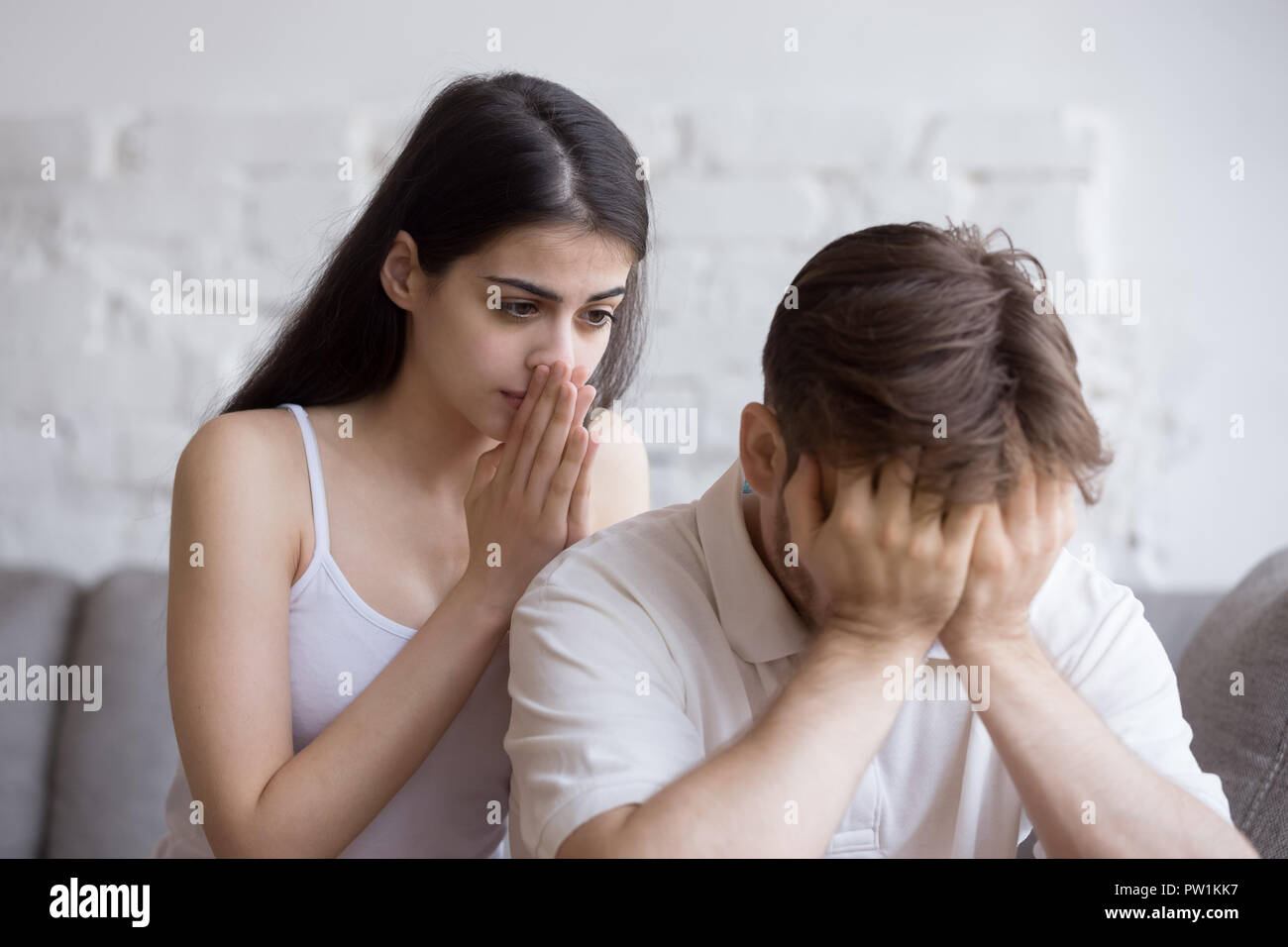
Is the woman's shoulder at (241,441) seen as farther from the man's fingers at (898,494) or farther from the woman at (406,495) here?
the man's fingers at (898,494)

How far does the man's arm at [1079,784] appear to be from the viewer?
0.73 m

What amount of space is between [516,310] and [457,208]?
0.11 meters

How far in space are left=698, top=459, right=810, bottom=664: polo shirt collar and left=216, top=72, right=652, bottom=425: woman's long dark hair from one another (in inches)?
12.6

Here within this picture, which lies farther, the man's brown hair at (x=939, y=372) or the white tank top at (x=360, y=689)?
the white tank top at (x=360, y=689)

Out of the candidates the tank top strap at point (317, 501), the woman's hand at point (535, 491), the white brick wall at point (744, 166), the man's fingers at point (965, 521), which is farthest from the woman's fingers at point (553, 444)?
the white brick wall at point (744, 166)

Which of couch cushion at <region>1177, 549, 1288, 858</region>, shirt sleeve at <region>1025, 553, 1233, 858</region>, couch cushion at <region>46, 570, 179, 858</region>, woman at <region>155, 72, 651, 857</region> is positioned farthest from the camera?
couch cushion at <region>46, 570, 179, 858</region>

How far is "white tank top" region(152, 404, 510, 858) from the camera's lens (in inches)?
41.1

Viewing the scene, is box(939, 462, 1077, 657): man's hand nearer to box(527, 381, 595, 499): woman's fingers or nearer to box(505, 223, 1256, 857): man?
box(505, 223, 1256, 857): man

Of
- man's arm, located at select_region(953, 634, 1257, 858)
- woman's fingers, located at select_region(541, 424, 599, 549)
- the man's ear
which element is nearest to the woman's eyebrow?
woman's fingers, located at select_region(541, 424, 599, 549)

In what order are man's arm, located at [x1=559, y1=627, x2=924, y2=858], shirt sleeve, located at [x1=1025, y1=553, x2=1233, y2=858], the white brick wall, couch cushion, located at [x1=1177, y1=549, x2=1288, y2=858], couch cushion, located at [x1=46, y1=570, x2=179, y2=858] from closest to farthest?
man's arm, located at [x1=559, y1=627, x2=924, y2=858] → shirt sleeve, located at [x1=1025, y1=553, x2=1233, y2=858] → couch cushion, located at [x1=1177, y1=549, x2=1288, y2=858] → couch cushion, located at [x1=46, y1=570, x2=179, y2=858] → the white brick wall

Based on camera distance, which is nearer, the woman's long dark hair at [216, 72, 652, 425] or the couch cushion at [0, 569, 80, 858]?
the woman's long dark hair at [216, 72, 652, 425]

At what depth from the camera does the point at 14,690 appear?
144 cm

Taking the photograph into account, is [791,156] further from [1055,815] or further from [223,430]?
[1055,815]
